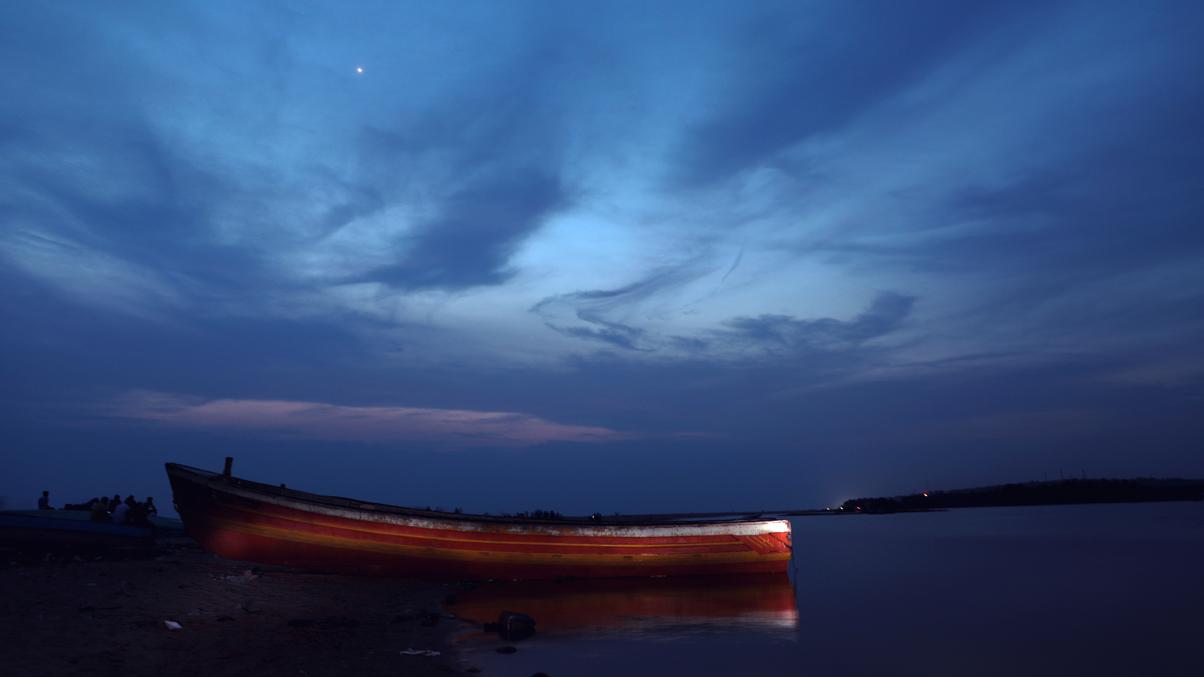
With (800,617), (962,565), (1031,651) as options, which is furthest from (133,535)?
(962,565)

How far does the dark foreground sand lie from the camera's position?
9758 mm

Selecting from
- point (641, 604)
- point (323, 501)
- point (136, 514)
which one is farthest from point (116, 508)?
point (641, 604)

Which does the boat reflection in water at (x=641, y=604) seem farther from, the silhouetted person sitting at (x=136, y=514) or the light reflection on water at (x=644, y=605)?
the silhouetted person sitting at (x=136, y=514)

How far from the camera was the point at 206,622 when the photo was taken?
12.7 meters

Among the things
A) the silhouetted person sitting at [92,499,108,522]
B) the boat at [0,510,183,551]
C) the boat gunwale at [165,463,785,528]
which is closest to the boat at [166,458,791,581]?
the boat gunwale at [165,463,785,528]

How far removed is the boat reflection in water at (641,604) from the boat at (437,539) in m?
0.67

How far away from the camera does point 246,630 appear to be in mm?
12375

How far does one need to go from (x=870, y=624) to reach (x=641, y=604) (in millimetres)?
6252

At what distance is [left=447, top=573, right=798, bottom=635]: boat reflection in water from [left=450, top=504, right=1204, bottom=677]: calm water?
2.3 inches

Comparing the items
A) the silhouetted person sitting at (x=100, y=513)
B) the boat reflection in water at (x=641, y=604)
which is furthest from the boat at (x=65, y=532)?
the boat reflection in water at (x=641, y=604)

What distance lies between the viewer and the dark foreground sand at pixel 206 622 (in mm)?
9758

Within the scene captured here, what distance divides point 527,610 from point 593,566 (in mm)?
4264

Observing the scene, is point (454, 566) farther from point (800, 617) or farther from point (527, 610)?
point (800, 617)

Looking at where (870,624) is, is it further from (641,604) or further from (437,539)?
(437,539)
